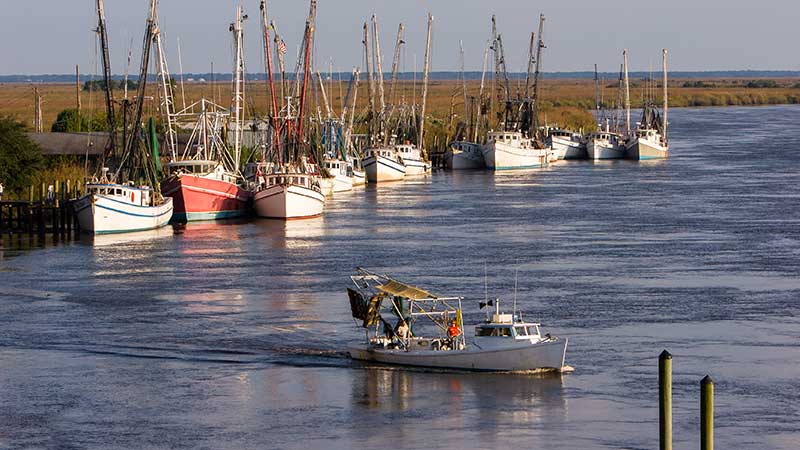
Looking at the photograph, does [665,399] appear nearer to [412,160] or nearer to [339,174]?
[339,174]

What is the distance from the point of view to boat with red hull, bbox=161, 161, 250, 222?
3438 inches

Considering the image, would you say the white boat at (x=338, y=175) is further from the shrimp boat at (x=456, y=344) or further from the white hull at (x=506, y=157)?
the shrimp boat at (x=456, y=344)

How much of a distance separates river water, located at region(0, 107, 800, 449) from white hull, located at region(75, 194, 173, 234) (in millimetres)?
1107

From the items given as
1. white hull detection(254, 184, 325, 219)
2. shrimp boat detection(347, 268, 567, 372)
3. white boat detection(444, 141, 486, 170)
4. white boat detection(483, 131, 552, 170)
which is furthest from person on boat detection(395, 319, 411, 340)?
white boat detection(444, 141, 486, 170)

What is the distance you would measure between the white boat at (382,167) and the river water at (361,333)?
85.0ft

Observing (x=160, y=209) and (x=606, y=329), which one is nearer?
(x=606, y=329)

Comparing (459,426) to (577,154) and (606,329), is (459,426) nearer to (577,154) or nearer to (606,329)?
(606,329)

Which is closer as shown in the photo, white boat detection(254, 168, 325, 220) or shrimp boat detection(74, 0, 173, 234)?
shrimp boat detection(74, 0, 173, 234)

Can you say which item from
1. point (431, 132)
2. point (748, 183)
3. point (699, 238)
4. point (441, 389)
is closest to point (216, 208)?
point (699, 238)

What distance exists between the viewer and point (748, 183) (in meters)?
109

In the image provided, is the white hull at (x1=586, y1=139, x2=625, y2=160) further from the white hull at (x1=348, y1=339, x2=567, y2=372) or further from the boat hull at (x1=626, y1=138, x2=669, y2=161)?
the white hull at (x1=348, y1=339, x2=567, y2=372)

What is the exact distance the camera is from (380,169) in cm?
11900

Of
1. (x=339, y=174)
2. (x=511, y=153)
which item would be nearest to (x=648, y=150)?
(x=511, y=153)

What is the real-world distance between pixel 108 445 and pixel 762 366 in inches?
730
